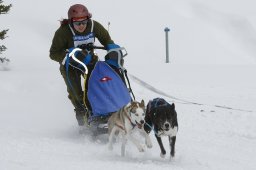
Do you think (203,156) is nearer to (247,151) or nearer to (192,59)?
(247,151)

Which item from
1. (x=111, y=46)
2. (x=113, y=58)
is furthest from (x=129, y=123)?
(x=111, y=46)

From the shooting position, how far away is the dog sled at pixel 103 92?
8.07m

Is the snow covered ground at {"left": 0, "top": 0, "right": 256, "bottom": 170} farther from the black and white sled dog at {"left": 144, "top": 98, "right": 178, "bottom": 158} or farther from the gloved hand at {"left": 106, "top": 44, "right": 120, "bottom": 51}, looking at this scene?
the gloved hand at {"left": 106, "top": 44, "right": 120, "bottom": 51}

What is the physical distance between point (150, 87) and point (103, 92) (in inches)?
188

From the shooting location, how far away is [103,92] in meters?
8.11

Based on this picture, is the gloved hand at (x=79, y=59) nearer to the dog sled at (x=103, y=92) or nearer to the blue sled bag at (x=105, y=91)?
the dog sled at (x=103, y=92)

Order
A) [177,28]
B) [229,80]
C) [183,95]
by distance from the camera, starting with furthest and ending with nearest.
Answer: [177,28] → [229,80] → [183,95]

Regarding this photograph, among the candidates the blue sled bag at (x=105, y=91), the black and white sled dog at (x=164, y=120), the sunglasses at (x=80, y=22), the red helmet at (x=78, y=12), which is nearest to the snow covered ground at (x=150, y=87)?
the black and white sled dog at (x=164, y=120)

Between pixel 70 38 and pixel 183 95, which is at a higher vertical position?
pixel 70 38

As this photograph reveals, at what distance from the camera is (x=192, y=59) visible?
2477 cm

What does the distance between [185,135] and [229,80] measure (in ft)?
19.6

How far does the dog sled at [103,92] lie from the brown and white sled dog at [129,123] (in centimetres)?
37

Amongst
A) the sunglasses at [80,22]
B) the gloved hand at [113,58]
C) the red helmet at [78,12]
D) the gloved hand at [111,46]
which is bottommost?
the gloved hand at [113,58]

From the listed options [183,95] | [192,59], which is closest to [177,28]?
[192,59]
